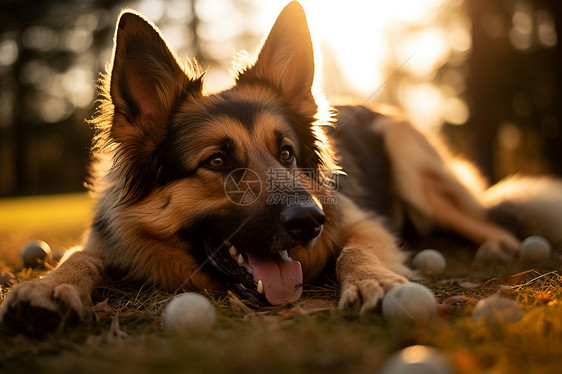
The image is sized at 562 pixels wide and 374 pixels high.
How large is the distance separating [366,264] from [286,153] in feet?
3.70

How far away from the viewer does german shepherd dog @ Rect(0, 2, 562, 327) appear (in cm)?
283

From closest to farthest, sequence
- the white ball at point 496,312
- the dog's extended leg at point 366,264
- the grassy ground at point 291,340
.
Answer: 1. the grassy ground at point 291,340
2. the white ball at point 496,312
3. the dog's extended leg at point 366,264

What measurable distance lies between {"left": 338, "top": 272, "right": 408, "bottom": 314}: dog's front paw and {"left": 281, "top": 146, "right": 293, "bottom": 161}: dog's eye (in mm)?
1296

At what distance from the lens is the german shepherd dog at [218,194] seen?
2.83 metres

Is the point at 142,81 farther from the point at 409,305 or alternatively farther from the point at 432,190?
the point at 432,190

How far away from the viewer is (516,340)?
1.83m

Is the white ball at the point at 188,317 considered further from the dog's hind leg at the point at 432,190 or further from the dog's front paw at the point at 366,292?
the dog's hind leg at the point at 432,190

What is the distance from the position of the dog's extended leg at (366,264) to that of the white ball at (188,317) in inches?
29.5

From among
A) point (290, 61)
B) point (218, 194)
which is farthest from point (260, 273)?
point (290, 61)

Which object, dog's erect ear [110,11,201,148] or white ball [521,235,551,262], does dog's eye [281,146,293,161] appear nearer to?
dog's erect ear [110,11,201,148]

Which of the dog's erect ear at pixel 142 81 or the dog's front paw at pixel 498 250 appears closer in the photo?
the dog's erect ear at pixel 142 81

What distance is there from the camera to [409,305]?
220 cm

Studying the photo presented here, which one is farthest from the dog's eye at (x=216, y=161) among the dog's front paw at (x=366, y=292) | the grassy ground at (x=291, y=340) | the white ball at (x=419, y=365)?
the white ball at (x=419, y=365)

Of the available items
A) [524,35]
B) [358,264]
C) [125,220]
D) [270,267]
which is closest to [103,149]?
[125,220]
